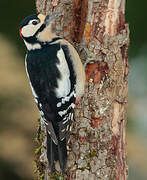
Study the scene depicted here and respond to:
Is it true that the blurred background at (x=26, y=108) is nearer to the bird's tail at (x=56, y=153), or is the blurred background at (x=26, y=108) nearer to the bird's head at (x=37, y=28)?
the bird's head at (x=37, y=28)

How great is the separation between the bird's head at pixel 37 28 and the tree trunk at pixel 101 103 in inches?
12.4

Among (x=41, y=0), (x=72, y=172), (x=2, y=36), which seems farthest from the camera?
(x=2, y=36)

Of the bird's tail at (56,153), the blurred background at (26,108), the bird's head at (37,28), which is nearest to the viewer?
the bird's tail at (56,153)

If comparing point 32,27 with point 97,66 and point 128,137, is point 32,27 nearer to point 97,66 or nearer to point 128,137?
point 97,66

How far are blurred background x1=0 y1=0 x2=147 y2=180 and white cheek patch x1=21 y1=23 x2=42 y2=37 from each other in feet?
8.51

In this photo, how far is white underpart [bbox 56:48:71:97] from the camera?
3.40 meters

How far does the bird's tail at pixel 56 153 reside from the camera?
3336 millimetres

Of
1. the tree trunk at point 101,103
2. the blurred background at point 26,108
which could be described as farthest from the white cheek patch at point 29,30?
the blurred background at point 26,108

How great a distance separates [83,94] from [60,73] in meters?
0.27

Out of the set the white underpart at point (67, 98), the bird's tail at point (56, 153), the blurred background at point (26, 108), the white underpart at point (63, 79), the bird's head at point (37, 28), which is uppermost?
the bird's head at point (37, 28)

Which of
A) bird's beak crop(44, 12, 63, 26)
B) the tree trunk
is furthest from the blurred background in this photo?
bird's beak crop(44, 12, 63, 26)

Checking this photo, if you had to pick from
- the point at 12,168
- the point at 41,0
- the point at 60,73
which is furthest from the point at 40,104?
the point at 12,168

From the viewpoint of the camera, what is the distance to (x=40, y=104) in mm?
3426

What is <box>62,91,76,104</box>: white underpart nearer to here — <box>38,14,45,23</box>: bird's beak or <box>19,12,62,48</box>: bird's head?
<box>19,12,62,48</box>: bird's head
